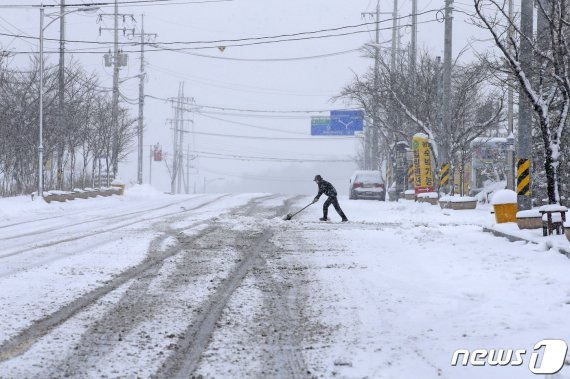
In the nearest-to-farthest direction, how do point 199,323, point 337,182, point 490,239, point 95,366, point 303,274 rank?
point 95,366
point 199,323
point 303,274
point 490,239
point 337,182

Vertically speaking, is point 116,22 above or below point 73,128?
above

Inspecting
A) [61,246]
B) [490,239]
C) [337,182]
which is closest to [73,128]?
[61,246]

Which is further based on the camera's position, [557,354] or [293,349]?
[293,349]

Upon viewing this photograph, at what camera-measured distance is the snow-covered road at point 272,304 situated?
18.0 feet

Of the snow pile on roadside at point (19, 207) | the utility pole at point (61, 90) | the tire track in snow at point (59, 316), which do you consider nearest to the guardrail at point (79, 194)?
the snow pile on roadside at point (19, 207)

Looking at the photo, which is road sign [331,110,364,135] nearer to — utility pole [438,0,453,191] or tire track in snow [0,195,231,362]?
utility pole [438,0,453,191]

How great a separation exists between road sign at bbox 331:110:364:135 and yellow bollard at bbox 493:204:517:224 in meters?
37.2

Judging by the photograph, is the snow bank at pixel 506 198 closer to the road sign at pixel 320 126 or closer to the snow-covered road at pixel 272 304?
the snow-covered road at pixel 272 304

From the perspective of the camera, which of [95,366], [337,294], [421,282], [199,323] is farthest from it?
[421,282]

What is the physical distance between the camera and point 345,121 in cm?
5350

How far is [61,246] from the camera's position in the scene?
43.7 ft

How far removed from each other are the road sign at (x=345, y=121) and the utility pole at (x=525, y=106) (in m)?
37.2

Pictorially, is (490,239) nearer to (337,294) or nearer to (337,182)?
(337,294)

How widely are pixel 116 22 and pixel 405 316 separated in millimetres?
44677
